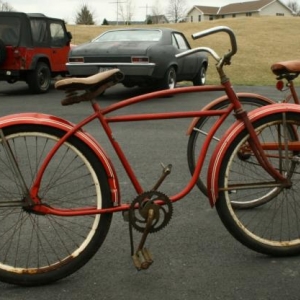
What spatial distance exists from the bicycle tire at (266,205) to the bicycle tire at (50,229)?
2.51 feet

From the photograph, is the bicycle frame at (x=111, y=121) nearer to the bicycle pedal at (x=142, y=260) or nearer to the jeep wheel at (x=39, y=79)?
the bicycle pedal at (x=142, y=260)

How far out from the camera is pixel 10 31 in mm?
12688

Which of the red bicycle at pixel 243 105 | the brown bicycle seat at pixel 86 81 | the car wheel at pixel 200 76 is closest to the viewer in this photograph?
the brown bicycle seat at pixel 86 81

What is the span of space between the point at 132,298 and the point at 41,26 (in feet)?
38.0

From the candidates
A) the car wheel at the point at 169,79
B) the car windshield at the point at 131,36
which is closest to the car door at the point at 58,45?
the car windshield at the point at 131,36

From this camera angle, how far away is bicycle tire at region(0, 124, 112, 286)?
9.84 feet

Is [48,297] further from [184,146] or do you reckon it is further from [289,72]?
[184,146]

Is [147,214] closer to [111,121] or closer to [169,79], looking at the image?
[111,121]

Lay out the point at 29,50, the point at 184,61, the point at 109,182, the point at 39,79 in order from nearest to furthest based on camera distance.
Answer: the point at 109,182 < the point at 29,50 < the point at 39,79 < the point at 184,61

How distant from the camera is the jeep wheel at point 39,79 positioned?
1285cm

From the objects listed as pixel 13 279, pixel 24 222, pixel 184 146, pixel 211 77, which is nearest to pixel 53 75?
pixel 211 77

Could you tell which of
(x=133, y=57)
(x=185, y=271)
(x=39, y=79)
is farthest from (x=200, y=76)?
(x=185, y=271)

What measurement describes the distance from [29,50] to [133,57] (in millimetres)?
2950

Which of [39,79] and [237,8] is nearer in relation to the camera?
[39,79]
